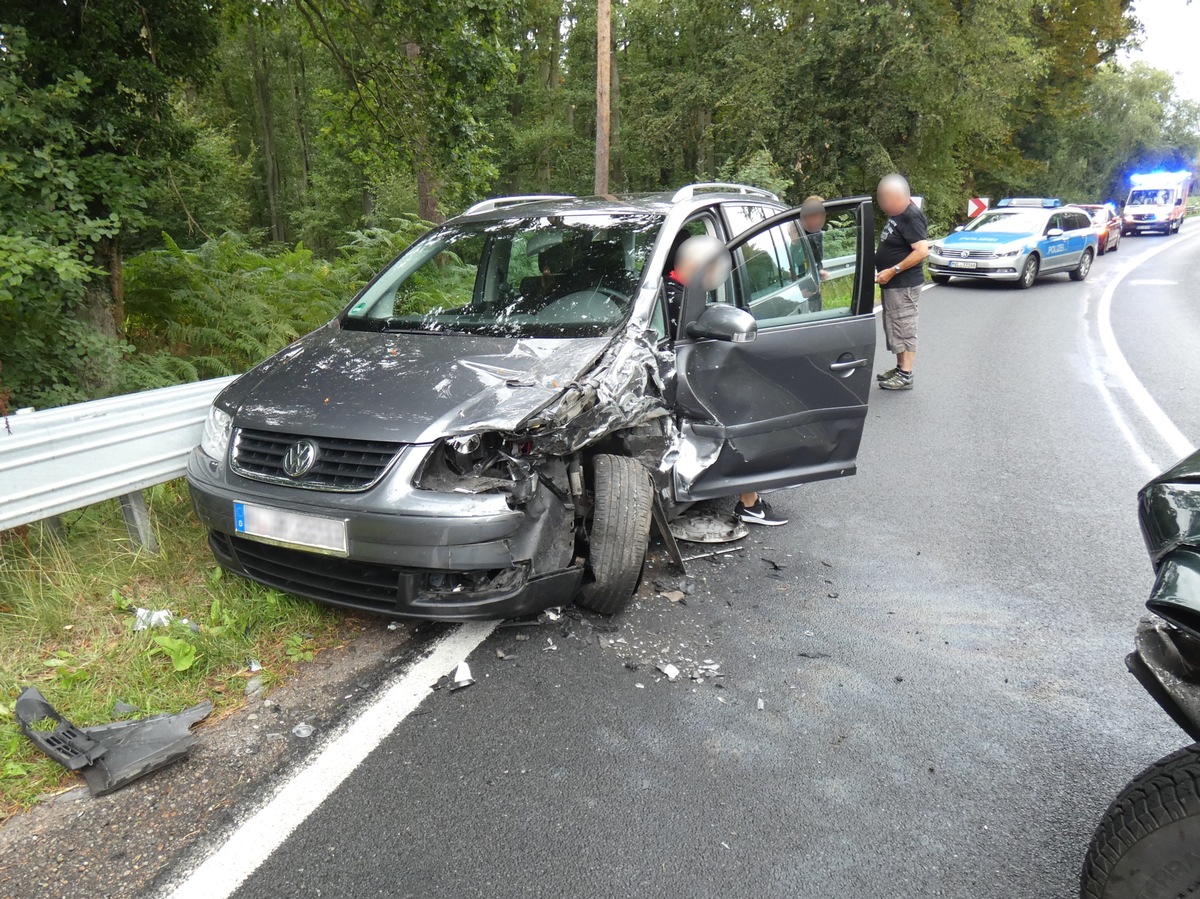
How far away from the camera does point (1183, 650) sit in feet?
6.15

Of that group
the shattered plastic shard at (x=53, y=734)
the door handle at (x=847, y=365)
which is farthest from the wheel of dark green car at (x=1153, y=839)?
the door handle at (x=847, y=365)

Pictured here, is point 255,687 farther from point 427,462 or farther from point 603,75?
point 603,75

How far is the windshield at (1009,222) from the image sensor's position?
17.3 metres

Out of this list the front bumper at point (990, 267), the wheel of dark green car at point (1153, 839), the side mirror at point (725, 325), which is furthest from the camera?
the front bumper at point (990, 267)

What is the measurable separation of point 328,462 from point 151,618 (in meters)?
1.16

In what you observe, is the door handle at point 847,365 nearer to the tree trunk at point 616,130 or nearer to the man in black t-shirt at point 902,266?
the man in black t-shirt at point 902,266

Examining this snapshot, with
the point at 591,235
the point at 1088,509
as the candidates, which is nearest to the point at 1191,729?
the point at 591,235

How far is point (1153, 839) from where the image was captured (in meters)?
1.69

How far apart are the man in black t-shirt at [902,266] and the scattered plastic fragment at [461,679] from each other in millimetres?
5857

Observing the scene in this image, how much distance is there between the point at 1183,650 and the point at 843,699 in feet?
4.35

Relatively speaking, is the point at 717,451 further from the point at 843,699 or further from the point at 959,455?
the point at 959,455

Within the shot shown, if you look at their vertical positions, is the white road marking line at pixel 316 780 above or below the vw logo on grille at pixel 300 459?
below

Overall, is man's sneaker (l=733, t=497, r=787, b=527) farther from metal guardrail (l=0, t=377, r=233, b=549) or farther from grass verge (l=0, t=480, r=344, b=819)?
metal guardrail (l=0, t=377, r=233, b=549)

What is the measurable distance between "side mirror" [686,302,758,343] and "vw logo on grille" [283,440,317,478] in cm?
190
